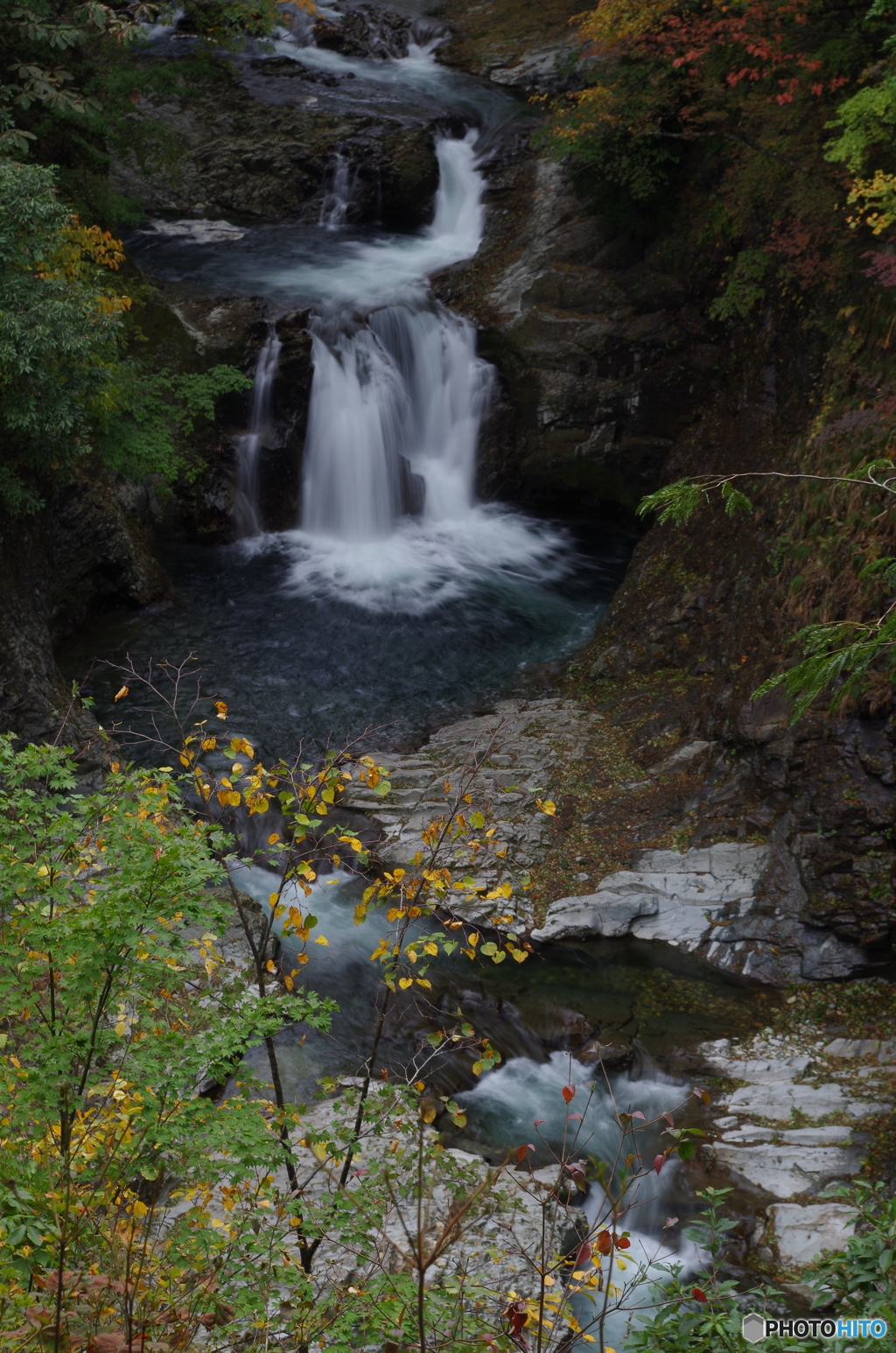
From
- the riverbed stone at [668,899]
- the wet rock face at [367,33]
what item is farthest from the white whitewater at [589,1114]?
the wet rock face at [367,33]

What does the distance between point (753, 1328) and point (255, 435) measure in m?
12.8

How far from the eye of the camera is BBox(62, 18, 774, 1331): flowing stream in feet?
23.4

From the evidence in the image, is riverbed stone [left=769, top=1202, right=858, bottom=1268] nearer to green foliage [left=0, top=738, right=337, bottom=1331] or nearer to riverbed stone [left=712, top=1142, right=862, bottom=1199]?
riverbed stone [left=712, top=1142, right=862, bottom=1199]

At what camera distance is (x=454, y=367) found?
14.9 m

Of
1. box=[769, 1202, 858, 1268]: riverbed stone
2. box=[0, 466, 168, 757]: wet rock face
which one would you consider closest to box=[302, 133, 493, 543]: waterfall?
box=[0, 466, 168, 757]: wet rock face

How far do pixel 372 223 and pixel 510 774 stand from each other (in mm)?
13106

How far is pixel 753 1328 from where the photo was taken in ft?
11.2

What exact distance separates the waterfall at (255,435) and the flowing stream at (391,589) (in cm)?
3

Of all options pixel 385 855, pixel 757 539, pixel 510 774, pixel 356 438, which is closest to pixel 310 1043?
pixel 385 855

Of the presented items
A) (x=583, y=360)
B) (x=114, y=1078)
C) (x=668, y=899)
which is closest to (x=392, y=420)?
(x=583, y=360)

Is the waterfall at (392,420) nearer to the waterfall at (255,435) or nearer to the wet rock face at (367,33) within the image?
the waterfall at (255,435)

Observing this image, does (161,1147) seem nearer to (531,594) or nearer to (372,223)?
(531,594)

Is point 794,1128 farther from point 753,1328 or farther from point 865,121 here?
point 865,121

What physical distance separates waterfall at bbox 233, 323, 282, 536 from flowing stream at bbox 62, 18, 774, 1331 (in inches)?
1.1
